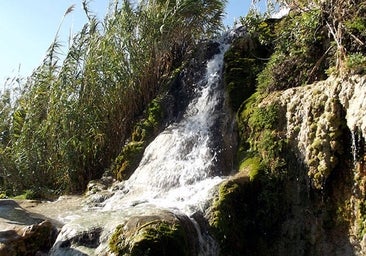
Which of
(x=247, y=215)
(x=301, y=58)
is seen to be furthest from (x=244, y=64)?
(x=247, y=215)

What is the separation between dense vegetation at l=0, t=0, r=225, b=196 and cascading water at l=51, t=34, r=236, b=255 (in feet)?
3.39

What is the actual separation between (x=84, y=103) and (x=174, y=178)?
2577mm

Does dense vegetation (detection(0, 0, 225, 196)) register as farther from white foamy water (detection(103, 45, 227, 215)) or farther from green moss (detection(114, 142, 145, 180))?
white foamy water (detection(103, 45, 227, 215))

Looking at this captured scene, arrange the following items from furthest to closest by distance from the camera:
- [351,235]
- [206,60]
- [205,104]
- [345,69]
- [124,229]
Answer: [206,60] < [205,104] < [345,69] < [351,235] < [124,229]

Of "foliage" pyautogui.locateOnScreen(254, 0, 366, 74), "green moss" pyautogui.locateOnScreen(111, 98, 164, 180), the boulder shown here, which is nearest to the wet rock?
the boulder

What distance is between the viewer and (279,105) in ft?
22.6

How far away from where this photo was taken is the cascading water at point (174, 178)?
18.2 ft

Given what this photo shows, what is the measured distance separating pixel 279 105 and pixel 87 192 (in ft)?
11.2

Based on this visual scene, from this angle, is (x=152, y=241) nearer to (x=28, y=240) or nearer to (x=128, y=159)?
(x=28, y=240)

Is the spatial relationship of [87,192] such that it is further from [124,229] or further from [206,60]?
[206,60]

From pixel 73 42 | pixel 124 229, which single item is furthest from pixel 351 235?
pixel 73 42

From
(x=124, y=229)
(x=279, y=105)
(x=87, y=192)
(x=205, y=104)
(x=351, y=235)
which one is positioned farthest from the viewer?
(x=205, y=104)

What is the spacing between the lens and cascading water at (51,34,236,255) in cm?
554

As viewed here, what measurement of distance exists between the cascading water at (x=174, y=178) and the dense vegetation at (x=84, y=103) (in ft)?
3.39
